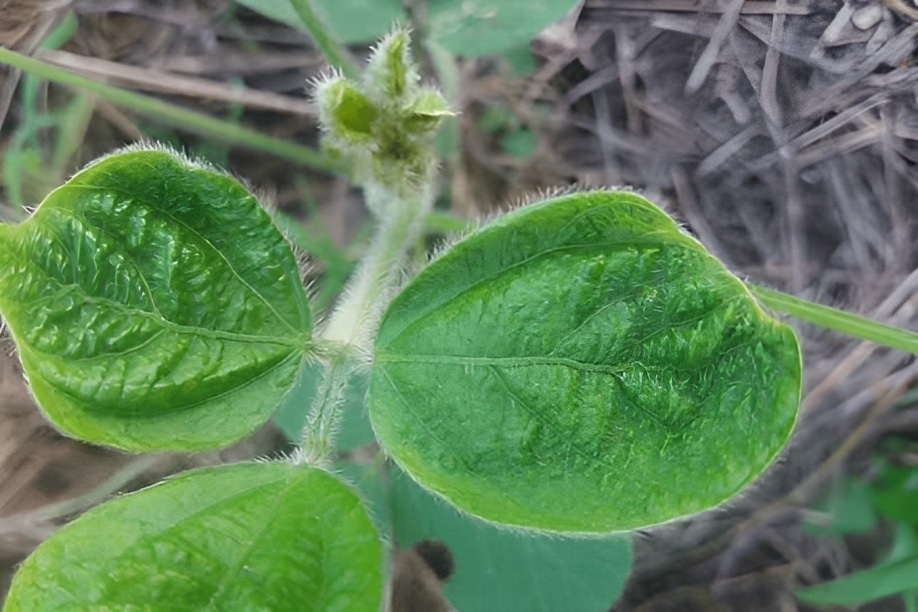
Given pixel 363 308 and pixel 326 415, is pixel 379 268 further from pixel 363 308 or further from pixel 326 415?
pixel 326 415

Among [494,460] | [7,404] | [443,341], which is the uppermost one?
[443,341]

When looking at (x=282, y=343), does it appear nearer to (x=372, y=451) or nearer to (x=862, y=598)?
(x=372, y=451)

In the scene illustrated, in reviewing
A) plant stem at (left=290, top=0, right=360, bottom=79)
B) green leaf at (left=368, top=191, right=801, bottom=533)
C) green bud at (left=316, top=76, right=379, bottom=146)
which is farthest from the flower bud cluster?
green leaf at (left=368, top=191, right=801, bottom=533)

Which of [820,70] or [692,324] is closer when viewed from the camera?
[692,324]

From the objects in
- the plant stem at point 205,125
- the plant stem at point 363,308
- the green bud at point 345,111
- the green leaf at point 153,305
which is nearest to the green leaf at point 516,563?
the plant stem at point 363,308

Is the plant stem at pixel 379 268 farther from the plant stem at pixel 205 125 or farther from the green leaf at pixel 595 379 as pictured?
the plant stem at pixel 205 125

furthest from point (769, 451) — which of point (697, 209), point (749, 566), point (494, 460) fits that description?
point (749, 566)

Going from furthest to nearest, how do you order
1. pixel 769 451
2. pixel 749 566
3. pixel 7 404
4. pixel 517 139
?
1. pixel 517 139
2. pixel 749 566
3. pixel 7 404
4. pixel 769 451
